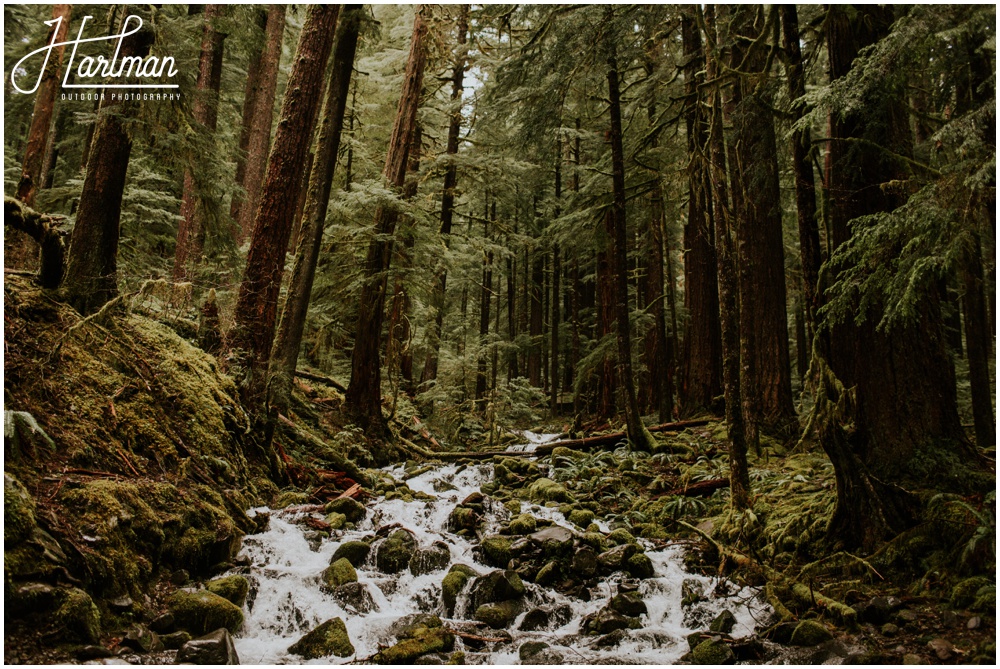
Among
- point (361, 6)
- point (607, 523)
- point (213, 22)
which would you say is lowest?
point (607, 523)

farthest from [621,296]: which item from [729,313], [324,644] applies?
[324,644]

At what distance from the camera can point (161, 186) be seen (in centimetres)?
1509

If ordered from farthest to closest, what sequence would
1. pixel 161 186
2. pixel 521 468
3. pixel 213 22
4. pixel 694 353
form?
pixel 161 186
pixel 694 353
pixel 213 22
pixel 521 468

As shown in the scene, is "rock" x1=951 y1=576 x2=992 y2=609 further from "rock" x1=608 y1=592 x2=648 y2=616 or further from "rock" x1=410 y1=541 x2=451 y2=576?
"rock" x1=410 y1=541 x2=451 y2=576

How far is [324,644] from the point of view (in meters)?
4.30

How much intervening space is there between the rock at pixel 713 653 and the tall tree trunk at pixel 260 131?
12.1 metres

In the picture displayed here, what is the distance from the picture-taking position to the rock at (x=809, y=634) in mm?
4387

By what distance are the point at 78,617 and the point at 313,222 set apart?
5995mm

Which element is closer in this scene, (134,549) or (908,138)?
(134,549)

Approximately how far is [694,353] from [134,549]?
1130 cm

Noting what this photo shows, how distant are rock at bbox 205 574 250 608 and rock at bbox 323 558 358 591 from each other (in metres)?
→ 0.78

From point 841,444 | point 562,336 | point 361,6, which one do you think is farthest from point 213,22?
point 562,336

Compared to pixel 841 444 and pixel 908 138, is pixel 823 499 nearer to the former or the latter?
pixel 841 444

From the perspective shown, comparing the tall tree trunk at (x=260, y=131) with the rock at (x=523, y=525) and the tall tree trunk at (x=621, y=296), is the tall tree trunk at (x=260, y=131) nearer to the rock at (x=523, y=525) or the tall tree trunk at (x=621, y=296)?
the tall tree trunk at (x=621, y=296)
